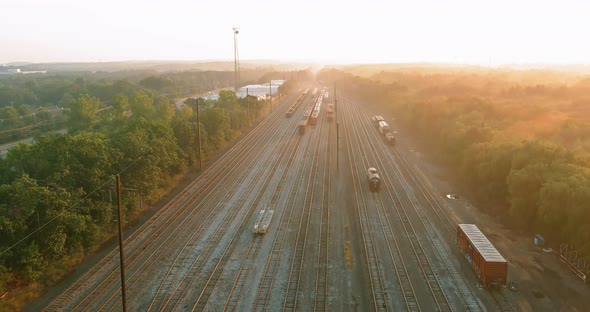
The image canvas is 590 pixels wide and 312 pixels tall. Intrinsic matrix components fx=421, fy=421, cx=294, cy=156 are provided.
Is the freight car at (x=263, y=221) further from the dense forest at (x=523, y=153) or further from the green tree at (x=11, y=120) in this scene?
the green tree at (x=11, y=120)

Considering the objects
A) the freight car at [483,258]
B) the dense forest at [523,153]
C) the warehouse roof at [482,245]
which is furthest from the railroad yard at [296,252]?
the dense forest at [523,153]

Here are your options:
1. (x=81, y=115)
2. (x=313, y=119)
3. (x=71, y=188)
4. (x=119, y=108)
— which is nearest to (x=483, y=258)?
(x=71, y=188)

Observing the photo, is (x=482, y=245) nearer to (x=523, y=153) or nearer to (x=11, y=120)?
(x=523, y=153)

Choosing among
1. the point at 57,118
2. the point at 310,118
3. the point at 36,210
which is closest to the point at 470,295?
the point at 36,210

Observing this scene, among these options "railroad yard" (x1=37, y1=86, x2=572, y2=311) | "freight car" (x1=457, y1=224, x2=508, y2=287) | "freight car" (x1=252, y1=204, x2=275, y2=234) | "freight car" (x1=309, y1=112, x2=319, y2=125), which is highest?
"freight car" (x1=309, y1=112, x2=319, y2=125)

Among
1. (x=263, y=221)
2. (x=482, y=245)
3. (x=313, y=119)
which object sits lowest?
(x=263, y=221)

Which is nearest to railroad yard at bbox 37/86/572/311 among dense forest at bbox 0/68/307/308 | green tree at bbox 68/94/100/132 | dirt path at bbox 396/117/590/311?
dirt path at bbox 396/117/590/311

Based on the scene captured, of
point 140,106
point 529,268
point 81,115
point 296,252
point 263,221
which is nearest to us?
point 529,268

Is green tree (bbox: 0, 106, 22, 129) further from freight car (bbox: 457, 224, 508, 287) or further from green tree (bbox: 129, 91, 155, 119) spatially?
freight car (bbox: 457, 224, 508, 287)
